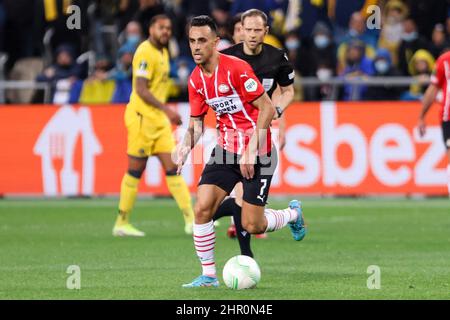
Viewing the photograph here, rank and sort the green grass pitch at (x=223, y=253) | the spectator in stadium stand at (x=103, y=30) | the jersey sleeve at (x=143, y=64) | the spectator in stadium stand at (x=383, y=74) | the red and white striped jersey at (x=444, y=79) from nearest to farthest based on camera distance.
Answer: the green grass pitch at (x=223, y=253) < the jersey sleeve at (x=143, y=64) < the red and white striped jersey at (x=444, y=79) < the spectator in stadium stand at (x=383, y=74) < the spectator in stadium stand at (x=103, y=30)

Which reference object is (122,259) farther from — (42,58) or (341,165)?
(42,58)

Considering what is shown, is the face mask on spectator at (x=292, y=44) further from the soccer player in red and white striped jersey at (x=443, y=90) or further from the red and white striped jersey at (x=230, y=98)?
the red and white striped jersey at (x=230, y=98)

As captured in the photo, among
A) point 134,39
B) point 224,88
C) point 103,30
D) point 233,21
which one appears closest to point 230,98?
point 224,88

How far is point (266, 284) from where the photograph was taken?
10484mm

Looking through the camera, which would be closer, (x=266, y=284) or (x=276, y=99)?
(x=266, y=284)

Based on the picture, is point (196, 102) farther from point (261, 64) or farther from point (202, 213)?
point (261, 64)

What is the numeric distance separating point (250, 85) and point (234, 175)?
82 cm

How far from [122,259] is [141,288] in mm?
2596

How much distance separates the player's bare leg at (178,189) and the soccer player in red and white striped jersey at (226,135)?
499cm

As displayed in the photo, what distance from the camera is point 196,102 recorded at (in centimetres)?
1053

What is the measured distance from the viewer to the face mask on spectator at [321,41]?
74.8 feet

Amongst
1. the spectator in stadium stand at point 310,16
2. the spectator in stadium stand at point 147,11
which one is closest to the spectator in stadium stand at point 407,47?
the spectator in stadium stand at point 310,16
